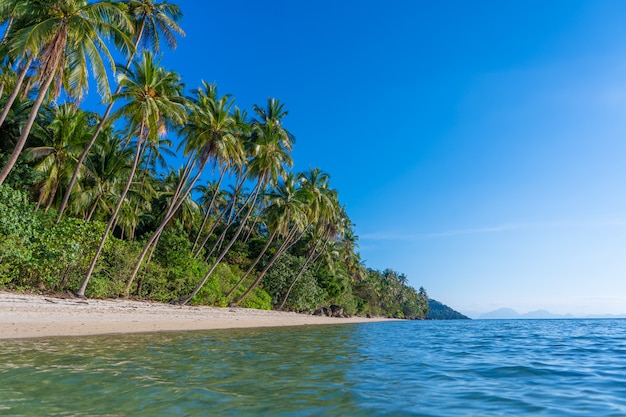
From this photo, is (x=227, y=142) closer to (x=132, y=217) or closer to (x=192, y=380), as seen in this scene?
(x=132, y=217)

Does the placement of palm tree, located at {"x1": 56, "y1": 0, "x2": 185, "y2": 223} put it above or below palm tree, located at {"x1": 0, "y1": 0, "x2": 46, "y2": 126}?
above

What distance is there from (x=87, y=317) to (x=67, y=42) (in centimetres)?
1098

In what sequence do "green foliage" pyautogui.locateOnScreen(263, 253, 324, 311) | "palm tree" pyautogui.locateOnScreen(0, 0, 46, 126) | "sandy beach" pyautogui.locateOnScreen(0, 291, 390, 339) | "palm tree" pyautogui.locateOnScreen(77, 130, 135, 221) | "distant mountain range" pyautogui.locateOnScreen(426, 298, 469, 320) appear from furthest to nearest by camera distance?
"distant mountain range" pyautogui.locateOnScreen(426, 298, 469, 320), "green foliage" pyautogui.locateOnScreen(263, 253, 324, 311), "palm tree" pyautogui.locateOnScreen(77, 130, 135, 221), "palm tree" pyautogui.locateOnScreen(0, 0, 46, 126), "sandy beach" pyautogui.locateOnScreen(0, 291, 390, 339)

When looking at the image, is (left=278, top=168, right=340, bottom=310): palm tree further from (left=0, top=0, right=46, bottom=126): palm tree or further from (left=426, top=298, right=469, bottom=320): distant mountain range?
(left=426, top=298, right=469, bottom=320): distant mountain range

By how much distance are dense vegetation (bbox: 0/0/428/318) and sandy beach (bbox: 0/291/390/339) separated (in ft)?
6.19

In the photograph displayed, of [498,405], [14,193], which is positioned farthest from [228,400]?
[14,193]

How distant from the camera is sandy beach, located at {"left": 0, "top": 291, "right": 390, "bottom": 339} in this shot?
12.9 metres

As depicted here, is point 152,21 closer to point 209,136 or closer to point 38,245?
point 209,136

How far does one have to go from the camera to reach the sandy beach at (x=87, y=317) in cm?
1292

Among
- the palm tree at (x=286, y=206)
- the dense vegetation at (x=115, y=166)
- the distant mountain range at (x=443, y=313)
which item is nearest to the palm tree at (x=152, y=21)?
the dense vegetation at (x=115, y=166)

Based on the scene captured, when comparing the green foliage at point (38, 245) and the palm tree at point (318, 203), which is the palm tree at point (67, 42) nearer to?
the green foliage at point (38, 245)

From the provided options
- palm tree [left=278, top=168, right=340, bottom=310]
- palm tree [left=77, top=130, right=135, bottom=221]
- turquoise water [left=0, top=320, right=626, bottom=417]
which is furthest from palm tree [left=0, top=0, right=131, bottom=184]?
palm tree [left=278, top=168, right=340, bottom=310]

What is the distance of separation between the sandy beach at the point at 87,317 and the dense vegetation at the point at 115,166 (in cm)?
189

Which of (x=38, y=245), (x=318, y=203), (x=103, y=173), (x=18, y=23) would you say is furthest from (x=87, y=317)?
(x=318, y=203)
